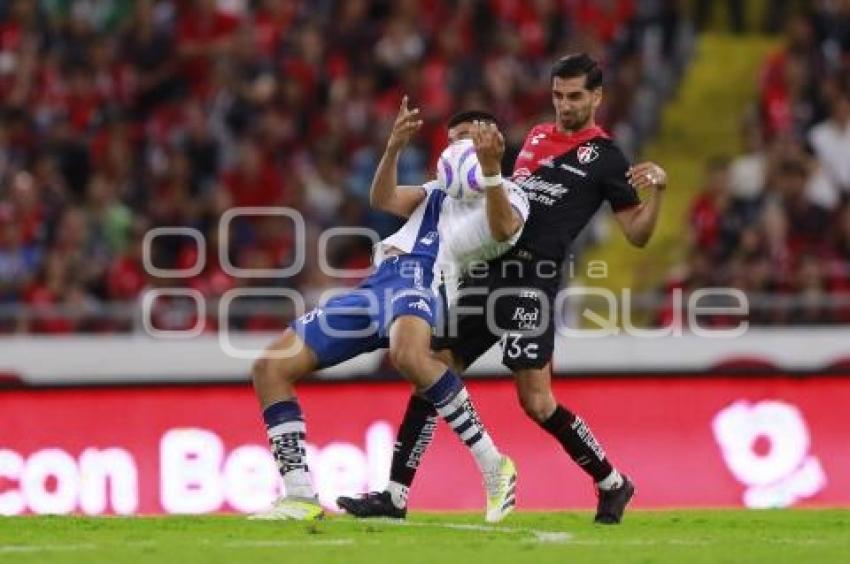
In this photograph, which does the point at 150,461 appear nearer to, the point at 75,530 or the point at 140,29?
the point at 75,530

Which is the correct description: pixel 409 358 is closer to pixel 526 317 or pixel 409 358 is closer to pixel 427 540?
pixel 526 317

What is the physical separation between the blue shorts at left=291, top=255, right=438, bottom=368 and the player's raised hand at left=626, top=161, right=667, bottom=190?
1.21 metres

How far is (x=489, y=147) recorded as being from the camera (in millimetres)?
11773

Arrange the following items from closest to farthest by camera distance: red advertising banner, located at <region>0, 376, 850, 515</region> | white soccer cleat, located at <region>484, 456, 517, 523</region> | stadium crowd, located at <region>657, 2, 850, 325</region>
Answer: white soccer cleat, located at <region>484, 456, 517, 523</region> < red advertising banner, located at <region>0, 376, 850, 515</region> < stadium crowd, located at <region>657, 2, 850, 325</region>

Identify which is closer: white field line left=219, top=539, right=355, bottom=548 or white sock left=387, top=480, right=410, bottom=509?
white field line left=219, top=539, right=355, bottom=548

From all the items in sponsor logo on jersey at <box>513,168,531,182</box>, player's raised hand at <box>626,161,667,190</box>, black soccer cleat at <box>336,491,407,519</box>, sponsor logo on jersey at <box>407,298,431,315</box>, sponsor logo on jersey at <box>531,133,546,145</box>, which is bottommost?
black soccer cleat at <box>336,491,407,519</box>

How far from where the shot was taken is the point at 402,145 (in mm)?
12227

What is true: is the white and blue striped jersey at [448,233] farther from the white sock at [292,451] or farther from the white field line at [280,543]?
the white field line at [280,543]

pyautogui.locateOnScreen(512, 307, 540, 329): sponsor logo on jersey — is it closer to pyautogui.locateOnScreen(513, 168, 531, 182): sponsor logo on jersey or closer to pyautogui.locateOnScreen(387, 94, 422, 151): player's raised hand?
pyautogui.locateOnScreen(513, 168, 531, 182): sponsor logo on jersey

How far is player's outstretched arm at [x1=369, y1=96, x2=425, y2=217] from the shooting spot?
39.8 ft

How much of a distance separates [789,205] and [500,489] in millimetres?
7908

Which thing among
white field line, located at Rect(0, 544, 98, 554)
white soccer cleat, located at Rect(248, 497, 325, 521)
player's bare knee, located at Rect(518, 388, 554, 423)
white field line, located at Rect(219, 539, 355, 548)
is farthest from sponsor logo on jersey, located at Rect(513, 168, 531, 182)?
white field line, located at Rect(0, 544, 98, 554)

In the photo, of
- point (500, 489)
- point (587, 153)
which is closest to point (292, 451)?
point (500, 489)

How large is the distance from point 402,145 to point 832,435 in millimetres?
5459
